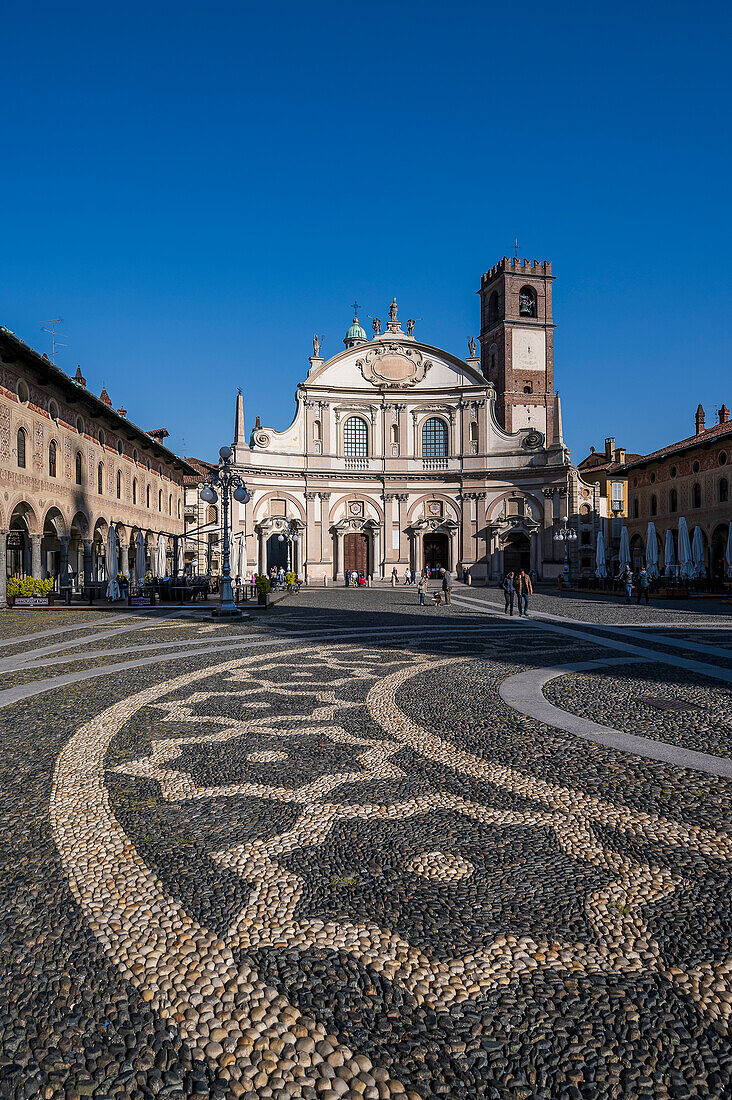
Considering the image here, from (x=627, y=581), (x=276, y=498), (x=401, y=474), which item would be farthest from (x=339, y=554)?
(x=627, y=581)

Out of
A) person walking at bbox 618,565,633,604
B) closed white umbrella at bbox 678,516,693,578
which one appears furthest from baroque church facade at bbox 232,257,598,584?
closed white umbrella at bbox 678,516,693,578

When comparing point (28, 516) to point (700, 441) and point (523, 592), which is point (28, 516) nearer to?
point (523, 592)

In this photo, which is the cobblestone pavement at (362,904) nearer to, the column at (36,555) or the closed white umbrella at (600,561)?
the column at (36,555)

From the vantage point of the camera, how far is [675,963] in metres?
2.48

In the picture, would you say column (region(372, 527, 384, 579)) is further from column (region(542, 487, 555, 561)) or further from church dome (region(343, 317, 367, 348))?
church dome (region(343, 317, 367, 348))

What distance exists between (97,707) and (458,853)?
4540 millimetres

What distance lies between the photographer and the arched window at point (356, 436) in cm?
4647

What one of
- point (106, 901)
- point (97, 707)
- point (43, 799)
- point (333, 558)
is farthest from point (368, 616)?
point (333, 558)

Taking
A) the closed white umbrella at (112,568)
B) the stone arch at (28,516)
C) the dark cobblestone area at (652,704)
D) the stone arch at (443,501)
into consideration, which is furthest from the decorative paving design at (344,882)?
the stone arch at (443,501)

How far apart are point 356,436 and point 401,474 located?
421 centimetres

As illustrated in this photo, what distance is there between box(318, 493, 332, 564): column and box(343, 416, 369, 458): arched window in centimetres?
394

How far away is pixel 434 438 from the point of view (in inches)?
1854

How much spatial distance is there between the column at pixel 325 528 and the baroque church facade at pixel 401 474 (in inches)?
2.9

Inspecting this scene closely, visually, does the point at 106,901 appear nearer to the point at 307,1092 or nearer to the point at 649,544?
the point at 307,1092
